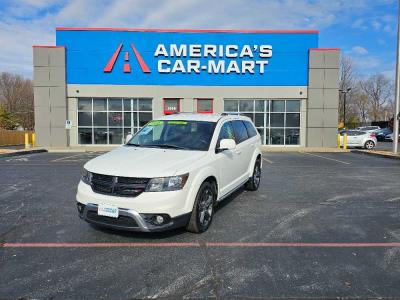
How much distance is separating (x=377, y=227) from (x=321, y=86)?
22.3m

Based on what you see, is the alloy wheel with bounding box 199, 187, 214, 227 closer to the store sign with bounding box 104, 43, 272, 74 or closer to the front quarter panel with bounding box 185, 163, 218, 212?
the front quarter panel with bounding box 185, 163, 218, 212

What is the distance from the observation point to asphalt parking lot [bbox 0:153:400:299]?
3682mm

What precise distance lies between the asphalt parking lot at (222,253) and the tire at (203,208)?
0.15m

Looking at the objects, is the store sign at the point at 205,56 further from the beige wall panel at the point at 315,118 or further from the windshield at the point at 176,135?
the windshield at the point at 176,135

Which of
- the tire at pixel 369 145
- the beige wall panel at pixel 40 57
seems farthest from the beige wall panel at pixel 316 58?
the beige wall panel at pixel 40 57

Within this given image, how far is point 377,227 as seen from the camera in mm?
5781

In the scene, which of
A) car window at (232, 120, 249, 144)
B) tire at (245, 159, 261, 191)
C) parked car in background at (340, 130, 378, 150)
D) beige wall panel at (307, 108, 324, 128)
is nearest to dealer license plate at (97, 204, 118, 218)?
car window at (232, 120, 249, 144)

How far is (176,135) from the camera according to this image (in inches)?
245

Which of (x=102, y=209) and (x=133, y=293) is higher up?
(x=102, y=209)

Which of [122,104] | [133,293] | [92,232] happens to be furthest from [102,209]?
[122,104]

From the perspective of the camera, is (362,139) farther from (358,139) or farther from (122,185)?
(122,185)

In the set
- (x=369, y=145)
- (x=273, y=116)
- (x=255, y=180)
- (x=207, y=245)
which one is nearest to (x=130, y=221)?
(x=207, y=245)

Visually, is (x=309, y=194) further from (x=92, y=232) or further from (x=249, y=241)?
(x=92, y=232)

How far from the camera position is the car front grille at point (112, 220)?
15.3ft
